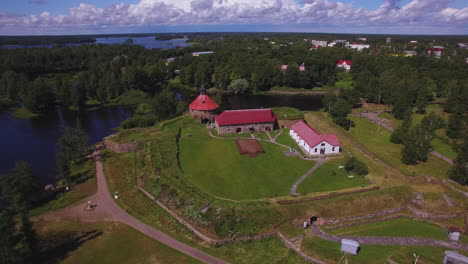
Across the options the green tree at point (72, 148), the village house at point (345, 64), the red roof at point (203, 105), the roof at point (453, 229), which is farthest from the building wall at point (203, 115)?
the village house at point (345, 64)

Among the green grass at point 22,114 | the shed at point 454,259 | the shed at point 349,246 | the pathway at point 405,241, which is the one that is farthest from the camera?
the green grass at point 22,114

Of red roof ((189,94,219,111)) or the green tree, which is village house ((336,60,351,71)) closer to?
red roof ((189,94,219,111))

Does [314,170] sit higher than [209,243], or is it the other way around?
[314,170]

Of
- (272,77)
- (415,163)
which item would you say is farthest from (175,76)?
(415,163)

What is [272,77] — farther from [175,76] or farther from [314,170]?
[314,170]

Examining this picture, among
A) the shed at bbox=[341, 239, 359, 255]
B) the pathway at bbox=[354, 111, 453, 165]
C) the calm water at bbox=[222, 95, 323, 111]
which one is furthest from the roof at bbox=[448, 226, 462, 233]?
the calm water at bbox=[222, 95, 323, 111]

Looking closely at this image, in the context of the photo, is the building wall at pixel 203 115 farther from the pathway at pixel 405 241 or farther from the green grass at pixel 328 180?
the pathway at pixel 405 241

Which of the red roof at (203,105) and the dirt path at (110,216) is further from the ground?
the red roof at (203,105)

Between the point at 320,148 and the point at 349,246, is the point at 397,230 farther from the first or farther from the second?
the point at 320,148
